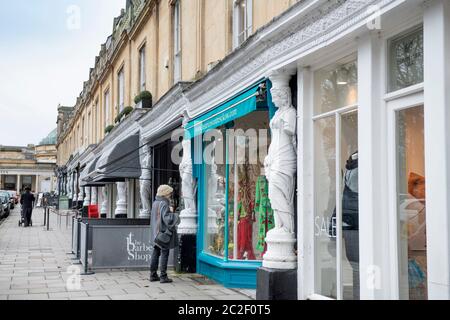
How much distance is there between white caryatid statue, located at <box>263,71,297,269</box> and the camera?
24.0ft

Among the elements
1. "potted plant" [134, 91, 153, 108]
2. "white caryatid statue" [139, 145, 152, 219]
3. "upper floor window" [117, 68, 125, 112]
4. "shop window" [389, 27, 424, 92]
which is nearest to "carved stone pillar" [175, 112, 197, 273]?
"white caryatid statue" [139, 145, 152, 219]

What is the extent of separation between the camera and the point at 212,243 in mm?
10508

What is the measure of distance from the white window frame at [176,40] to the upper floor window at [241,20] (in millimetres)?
3596

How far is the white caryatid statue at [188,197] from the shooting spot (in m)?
11.1

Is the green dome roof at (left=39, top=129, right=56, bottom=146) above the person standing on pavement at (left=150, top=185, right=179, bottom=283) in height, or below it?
above

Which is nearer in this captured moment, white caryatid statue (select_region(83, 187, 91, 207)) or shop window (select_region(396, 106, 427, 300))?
shop window (select_region(396, 106, 427, 300))

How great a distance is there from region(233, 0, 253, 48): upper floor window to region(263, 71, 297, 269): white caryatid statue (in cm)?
267

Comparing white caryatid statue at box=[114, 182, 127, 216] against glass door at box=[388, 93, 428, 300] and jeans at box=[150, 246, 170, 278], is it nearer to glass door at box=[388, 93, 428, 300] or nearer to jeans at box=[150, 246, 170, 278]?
jeans at box=[150, 246, 170, 278]

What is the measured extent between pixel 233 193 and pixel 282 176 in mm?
2417

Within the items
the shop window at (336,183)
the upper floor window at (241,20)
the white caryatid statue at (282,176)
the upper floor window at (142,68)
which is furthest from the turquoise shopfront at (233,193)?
the upper floor window at (142,68)

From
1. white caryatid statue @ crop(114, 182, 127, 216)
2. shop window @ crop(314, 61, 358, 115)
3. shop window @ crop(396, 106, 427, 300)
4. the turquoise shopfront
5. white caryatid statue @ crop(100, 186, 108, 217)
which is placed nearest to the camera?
shop window @ crop(396, 106, 427, 300)

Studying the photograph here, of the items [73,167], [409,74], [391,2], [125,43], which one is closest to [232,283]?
[409,74]

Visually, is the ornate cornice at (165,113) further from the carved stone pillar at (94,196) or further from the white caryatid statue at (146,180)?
the carved stone pillar at (94,196)
